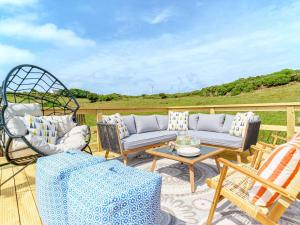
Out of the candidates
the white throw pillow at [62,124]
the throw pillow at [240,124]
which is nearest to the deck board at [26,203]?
the white throw pillow at [62,124]

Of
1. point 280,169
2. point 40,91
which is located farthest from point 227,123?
point 40,91

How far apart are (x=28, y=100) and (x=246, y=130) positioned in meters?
3.51

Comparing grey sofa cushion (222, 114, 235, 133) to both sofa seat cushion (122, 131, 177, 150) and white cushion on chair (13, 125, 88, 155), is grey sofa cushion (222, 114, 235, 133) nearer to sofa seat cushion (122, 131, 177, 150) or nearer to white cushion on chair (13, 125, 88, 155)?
sofa seat cushion (122, 131, 177, 150)

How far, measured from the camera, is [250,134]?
330 centimetres

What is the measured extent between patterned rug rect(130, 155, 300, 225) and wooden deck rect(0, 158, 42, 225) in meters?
1.19

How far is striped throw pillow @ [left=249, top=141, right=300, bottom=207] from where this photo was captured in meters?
1.17

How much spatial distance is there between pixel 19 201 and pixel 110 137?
154 cm

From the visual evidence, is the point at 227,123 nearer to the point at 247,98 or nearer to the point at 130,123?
the point at 130,123

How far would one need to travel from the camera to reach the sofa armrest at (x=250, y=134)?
3.22 meters

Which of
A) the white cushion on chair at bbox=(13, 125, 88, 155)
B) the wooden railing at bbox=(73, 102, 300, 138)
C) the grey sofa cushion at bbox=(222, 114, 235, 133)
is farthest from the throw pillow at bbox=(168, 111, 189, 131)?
the white cushion on chair at bbox=(13, 125, 88, 155)

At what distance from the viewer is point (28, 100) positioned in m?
3.42

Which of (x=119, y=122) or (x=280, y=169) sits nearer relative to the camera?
(x=280, y=169)

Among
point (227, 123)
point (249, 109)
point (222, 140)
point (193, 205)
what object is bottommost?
point (193, 205)

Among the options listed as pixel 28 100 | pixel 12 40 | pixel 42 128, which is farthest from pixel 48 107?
pixel 12 40
